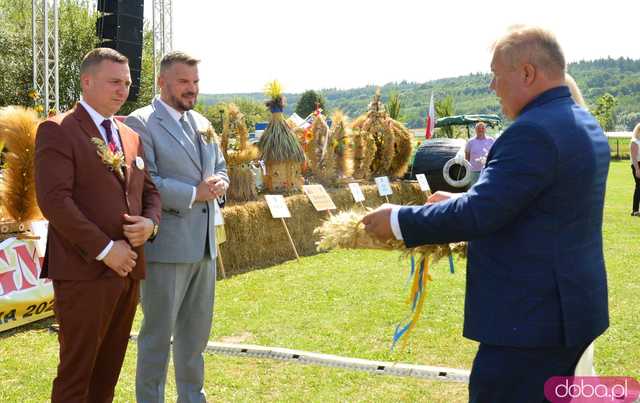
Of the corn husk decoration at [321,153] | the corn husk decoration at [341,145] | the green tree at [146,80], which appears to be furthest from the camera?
the green tree at [146,80]

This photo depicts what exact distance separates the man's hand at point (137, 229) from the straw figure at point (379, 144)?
371 inches

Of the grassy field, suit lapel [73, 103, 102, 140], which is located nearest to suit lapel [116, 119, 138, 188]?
suit lapel [73, 103, 102, 140]

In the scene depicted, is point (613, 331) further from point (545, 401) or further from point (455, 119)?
point (455, 119)

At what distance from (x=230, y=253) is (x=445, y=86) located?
7437 inches

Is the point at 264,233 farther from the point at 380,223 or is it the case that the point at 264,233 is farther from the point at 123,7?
the point at 380,223

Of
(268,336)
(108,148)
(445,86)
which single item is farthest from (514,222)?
(445,86)

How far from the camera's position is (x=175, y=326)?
378 cm

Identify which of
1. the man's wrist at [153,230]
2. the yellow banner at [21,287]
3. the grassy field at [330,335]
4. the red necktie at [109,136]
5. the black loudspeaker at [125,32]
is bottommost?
the grassy field at [330,335]

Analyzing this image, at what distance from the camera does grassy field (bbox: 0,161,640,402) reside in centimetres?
429

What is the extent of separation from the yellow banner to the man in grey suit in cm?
252

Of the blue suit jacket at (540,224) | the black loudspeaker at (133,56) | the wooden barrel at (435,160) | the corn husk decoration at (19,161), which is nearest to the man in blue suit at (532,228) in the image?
the blue suit jacket at (540,224)

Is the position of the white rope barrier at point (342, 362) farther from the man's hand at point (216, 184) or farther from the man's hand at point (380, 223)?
the man's hand at point (380, 223)

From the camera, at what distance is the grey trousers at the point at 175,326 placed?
3531 mm

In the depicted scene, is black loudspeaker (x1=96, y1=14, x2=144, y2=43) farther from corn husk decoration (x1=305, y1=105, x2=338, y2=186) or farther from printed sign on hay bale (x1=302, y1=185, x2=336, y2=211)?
printed sign on hay bale (x1=302, y1=185, x2=336, y2=211)
